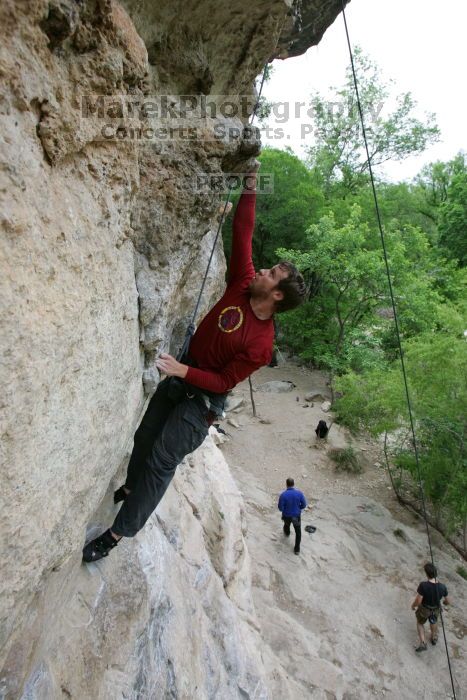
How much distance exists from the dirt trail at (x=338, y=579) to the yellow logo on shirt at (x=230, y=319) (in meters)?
4.66

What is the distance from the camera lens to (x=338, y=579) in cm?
855

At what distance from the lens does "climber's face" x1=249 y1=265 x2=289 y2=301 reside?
3180 millimetres

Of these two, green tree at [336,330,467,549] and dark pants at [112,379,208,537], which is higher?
dark pants at [112,379,208,537]

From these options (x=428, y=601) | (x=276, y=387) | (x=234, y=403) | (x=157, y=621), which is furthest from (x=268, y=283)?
(x=276, y=387)

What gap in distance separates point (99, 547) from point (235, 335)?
1.99 m

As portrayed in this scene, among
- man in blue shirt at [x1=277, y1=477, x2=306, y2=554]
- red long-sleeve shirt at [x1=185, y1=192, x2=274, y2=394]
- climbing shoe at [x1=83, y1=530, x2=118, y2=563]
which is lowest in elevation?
man in blue shirt at [x1=277, y1=477, x2=306, y2=554]

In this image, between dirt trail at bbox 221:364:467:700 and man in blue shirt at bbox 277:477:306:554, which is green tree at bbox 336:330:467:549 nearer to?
dirt trail at bbox 221:364:467:700

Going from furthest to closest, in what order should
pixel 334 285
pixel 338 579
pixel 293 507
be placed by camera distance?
pixel 334 285 < pixel 293 507 < pixel 338 579

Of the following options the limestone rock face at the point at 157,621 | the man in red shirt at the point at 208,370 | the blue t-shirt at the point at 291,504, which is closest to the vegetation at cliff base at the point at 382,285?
the blue t-shirt at the point at 291,504

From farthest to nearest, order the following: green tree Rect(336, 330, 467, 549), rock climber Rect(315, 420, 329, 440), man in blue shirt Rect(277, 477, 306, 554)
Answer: rock climber Rect(315, 420, 329, 440) → green tree Rect(336, 330, 467, 549) → man in blue shirt Rect(277, 477, 306, 554)

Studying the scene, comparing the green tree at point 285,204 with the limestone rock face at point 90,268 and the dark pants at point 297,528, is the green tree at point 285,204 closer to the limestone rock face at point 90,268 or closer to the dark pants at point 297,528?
the dark pants at point 297,528

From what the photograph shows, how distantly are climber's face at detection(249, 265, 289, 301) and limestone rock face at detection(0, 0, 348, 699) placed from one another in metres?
0.61

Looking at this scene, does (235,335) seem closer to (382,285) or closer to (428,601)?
(428,601)

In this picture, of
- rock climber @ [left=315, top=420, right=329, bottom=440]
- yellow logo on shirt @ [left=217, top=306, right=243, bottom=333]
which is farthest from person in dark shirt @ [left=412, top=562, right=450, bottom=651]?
rock climber @ [left=315, top=420, right=329, bottom=440]
